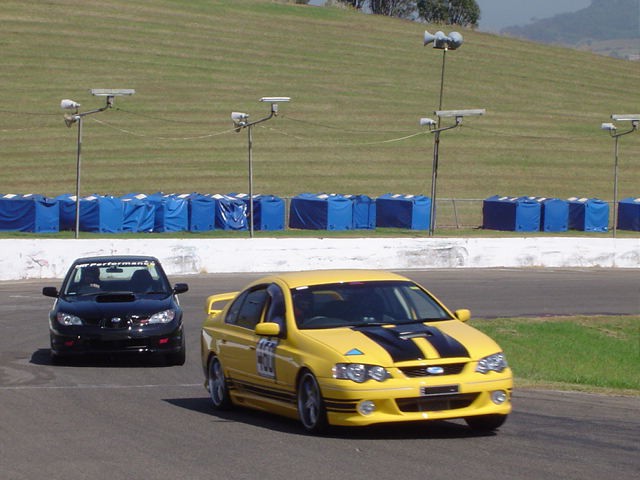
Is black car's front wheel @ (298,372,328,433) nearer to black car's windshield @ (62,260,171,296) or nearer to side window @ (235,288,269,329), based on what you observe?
side window @ (235,288,269,329)

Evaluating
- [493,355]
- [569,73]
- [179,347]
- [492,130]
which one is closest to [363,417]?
[493,355]

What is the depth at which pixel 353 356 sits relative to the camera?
29.9 ft

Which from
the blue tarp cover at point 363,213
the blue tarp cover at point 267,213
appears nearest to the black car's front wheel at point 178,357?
the blue tarp cover at point 267,213

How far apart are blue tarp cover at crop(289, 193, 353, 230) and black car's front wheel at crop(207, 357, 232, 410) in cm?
3860

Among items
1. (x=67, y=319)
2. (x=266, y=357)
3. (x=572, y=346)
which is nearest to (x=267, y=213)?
(x=572, y=346)

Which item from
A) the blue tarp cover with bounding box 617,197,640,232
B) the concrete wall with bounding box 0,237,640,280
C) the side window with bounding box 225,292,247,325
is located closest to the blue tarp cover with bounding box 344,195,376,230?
the blue tarp cover with bounding box 617,197,640,232

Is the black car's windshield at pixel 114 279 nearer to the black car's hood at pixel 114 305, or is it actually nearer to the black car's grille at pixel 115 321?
the black car's hood at pixel 114 305

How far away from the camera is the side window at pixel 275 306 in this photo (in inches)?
406

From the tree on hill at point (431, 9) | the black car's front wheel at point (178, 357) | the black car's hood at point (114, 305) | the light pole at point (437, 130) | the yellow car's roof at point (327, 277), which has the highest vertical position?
the tree on hill at point (431, 9)

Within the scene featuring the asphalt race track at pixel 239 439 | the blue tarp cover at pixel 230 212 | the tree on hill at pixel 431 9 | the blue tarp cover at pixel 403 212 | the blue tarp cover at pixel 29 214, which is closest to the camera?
the asphalt race track at pixel 239 439

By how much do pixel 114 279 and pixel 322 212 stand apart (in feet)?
111

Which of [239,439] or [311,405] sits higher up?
[311,405]

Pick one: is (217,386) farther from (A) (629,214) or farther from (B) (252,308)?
(A) (629,214)

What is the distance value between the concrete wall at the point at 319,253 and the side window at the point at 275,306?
19.2m
